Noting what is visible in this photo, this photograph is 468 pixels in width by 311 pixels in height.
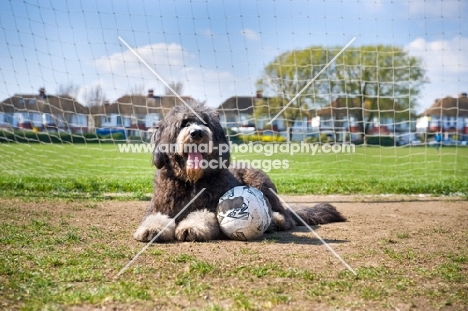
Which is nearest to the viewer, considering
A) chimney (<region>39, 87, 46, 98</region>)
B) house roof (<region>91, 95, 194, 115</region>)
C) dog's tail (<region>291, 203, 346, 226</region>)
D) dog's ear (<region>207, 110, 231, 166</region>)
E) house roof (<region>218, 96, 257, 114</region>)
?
dog's ear (<region>207, 110, 231, 166</region>)

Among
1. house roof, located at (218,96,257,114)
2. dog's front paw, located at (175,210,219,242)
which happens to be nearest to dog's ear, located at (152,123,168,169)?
dog's front paw, located at (175,210,219,242)

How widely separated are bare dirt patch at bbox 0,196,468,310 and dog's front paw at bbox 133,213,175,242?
19 cm

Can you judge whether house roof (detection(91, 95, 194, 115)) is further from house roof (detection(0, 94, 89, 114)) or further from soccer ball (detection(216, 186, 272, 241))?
soccer ball (detection(216, 186, 272, 241))

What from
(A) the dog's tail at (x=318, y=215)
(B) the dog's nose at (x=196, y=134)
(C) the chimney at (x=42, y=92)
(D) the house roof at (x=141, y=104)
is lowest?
(A) the dog's tail at (x=318, y=215)

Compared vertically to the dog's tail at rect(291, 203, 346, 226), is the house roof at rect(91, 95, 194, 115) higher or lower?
higher

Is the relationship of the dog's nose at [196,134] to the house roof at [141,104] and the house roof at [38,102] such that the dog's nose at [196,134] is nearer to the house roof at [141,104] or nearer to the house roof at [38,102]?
the house roof at [141,104]

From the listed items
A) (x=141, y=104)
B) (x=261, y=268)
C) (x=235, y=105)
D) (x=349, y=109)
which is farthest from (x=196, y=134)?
(x=349, y=109)

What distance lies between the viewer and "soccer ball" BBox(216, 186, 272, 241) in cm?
613

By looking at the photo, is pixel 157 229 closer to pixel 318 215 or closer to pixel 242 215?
pixel 242 215

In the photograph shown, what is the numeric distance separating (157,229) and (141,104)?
925 centimetres

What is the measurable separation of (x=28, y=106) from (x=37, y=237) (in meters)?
10.7

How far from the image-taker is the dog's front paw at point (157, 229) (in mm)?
6062

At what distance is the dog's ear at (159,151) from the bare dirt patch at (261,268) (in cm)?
106

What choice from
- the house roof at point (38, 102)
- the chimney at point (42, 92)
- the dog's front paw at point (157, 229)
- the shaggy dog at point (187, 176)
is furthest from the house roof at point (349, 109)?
the dog's front paw at point (157, 229)
